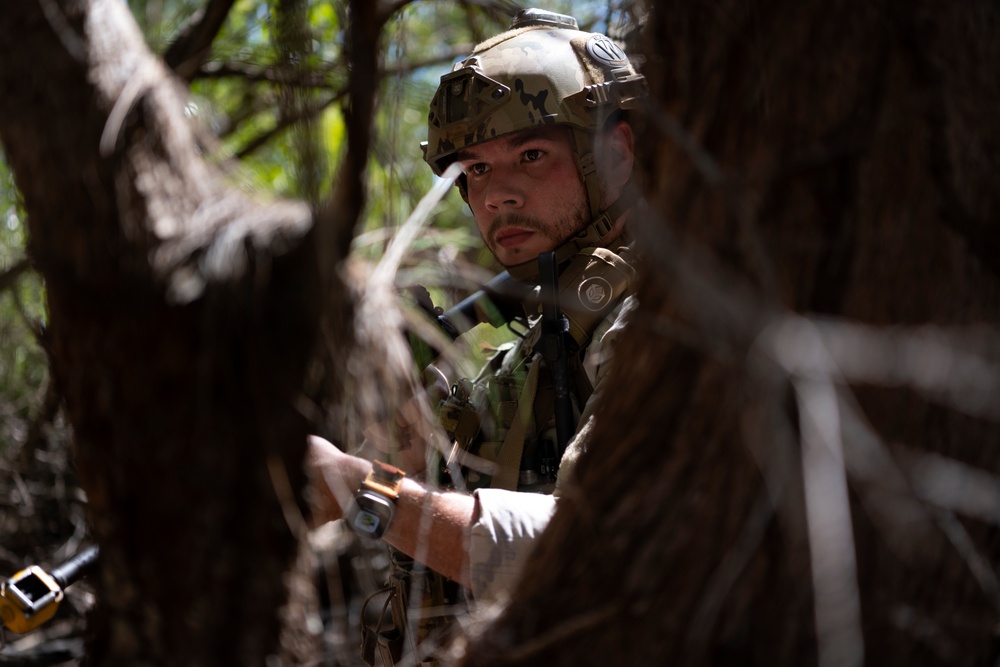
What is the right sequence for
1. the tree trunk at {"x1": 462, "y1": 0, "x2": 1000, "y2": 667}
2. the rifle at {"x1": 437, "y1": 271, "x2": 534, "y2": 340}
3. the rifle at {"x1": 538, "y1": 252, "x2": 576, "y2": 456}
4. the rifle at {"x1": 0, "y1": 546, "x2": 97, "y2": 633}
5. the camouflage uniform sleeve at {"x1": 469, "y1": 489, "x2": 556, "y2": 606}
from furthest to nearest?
the rifle at {"x1": 437, "y1": 271, "x2": 534, "y2": 340}
the rifle at {"x1": 538, "y1": 252, "x2": 576, "y2": 456}
the camouflage uniform sleeve at {"x1": 469, "y1": 489, "x2": 556, "y2": 606}
the rifle at {"x1": 0, "y1": 546, "x2": 97, "y2": 633}
the tree trunk at {"x1": 462, "y1": 0, "x2": 1000, "y2": 667}

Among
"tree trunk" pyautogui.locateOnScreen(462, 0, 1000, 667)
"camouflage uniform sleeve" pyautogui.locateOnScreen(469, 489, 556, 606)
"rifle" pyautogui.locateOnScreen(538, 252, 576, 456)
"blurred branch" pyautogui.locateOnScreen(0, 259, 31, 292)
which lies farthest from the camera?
"blurred branch" pyautogui.locateOnScreen(0, 259, 31, 292)

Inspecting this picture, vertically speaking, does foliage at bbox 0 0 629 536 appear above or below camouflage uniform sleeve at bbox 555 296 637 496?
above

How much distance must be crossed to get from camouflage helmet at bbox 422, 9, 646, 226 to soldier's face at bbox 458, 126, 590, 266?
0.05 metres

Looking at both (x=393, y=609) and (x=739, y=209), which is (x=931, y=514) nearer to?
(x=739, y=209)

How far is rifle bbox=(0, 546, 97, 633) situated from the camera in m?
1.52

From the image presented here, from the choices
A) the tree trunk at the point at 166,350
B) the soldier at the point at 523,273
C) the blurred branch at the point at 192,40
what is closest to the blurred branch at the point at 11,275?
the blurred branch at the point at 192,40

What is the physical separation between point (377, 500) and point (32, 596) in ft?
2.27

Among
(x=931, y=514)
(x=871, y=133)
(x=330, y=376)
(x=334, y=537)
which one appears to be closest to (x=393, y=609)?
(x=334, y=537)

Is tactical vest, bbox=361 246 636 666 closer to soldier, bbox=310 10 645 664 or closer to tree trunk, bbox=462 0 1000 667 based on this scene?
soldier, bbox=310 10 645 664

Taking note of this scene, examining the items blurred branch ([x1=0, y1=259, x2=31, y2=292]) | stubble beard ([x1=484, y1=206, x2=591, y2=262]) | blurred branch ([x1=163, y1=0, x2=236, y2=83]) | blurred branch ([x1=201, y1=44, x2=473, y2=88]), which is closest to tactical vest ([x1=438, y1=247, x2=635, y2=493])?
stubble beard ([x1=484, y1=206, x2=591, y2=262])

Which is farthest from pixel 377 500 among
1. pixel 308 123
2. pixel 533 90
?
pixel 533 90

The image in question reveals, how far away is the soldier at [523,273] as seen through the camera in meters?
2.01

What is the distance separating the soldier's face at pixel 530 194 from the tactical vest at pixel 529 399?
16cm

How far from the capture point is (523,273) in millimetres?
2930
